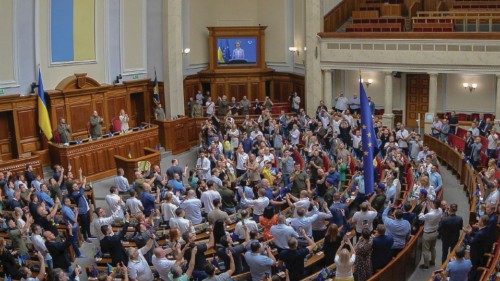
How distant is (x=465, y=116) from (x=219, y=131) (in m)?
9.12

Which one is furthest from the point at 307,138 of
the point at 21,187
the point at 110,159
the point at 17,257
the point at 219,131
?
the point at 17,257

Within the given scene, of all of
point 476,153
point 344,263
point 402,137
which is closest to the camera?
point 344,263

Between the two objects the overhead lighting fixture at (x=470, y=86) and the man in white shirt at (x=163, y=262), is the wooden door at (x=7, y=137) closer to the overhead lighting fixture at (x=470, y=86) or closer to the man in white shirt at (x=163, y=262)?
the man in white shirt at (x=163, y=262)

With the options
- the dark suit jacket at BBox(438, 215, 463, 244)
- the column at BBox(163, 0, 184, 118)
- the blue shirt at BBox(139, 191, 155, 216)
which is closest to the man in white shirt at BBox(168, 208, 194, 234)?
the blue shirt at BBox(139, 191, 155, 216)

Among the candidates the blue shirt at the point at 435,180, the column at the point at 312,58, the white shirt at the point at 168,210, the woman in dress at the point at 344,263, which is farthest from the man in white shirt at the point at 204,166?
the column at the point at 312,58

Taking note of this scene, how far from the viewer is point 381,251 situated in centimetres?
1039

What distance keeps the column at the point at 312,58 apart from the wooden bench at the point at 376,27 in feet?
4.34

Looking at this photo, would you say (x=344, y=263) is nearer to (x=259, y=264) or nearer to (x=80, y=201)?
(x=259, y=264)

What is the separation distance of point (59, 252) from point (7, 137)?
9.96m

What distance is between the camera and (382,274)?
10.5m

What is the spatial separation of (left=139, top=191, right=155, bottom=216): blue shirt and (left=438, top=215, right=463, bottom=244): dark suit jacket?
5587mm

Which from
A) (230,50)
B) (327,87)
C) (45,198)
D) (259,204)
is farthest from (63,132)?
(327,87)

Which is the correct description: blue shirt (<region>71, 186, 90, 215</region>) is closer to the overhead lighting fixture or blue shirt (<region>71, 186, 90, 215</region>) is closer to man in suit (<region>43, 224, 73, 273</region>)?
man in suit (<region>43, 224, 73, 273</region>)

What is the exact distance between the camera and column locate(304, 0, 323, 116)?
2519 cm
